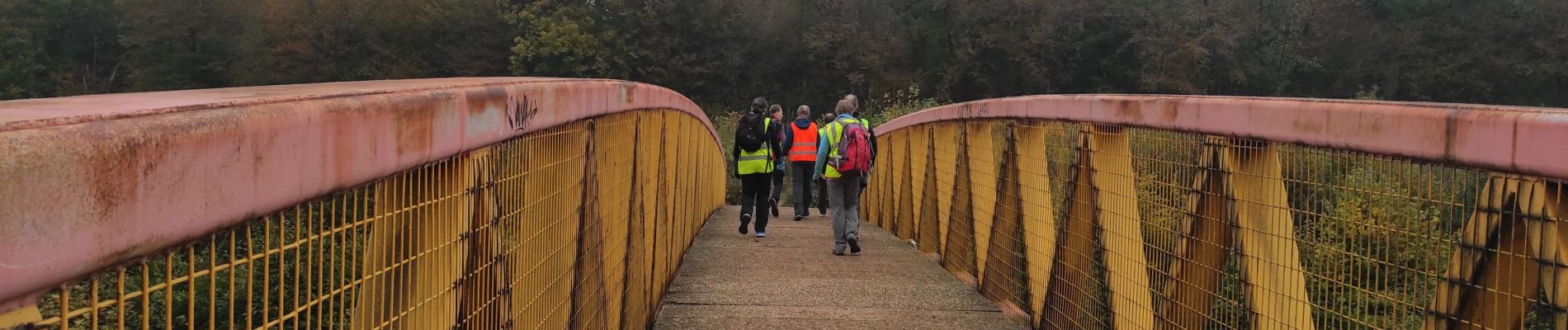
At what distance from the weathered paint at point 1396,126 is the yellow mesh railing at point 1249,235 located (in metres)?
0.04

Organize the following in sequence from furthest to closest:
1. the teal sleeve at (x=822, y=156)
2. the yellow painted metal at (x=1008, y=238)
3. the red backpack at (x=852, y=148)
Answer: the teal sleeve at (x=822, y=156) < the red backpack at (x=852, y=148) < the yellow painted metal at (x=1008, y=238)

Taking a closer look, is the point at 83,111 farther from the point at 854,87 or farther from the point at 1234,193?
the point at 854,87

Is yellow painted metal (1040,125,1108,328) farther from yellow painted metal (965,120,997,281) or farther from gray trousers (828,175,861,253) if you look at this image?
gray trousers (828,175,861,253)

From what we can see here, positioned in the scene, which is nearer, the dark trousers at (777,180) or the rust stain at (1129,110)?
the rust stain at (1129,110)

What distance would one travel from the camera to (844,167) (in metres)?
8.13

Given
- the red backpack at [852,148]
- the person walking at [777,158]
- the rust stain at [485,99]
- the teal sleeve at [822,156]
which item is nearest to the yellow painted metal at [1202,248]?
the rust stain at [485,99]

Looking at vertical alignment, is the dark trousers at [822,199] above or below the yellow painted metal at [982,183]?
below

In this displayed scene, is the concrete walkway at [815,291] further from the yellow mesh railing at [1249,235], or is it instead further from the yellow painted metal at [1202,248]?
the yellow painted metal at [1202,248]

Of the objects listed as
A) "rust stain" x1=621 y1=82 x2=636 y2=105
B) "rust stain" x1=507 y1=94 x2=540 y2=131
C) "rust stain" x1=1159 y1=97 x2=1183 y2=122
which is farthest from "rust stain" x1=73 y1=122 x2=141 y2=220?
"rust stain" x1=621 y1=82 x2=636 y2=105

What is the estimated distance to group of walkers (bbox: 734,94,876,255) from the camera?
8.24 meters

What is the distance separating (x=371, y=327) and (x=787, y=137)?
832 cm

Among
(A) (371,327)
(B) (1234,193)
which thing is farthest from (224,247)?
(B) (1234,193)

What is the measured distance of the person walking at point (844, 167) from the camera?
815cm

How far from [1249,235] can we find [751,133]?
22.4 ft
